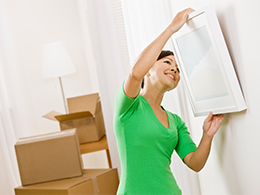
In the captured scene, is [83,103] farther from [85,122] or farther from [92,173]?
[92,173]

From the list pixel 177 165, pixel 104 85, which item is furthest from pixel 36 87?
pixel 177 165

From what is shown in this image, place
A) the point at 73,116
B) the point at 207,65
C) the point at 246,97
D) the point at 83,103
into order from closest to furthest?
the point at 246,97
the point at 207,65
the point at 73,116
the point at 83,103

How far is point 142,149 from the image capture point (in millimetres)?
1256

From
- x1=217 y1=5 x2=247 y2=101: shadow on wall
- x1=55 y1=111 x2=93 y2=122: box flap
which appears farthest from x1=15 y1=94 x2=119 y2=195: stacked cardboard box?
x1=217 y1=5 x2=247 y2=101: shadow on wall

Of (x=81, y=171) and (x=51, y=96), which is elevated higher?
(x=51, y=96)

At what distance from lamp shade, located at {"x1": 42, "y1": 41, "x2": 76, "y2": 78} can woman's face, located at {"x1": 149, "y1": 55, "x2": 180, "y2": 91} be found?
1.98m

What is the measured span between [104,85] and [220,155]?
4.05ft

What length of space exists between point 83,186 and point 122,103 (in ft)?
3.61

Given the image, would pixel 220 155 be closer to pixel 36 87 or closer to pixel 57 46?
pixel 57 46

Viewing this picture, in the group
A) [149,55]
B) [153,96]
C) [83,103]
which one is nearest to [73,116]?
[83,103]

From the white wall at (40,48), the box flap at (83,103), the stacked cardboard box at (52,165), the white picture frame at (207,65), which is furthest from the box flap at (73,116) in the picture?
the white picture frame at (207,65)

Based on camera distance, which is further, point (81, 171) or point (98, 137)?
point (98, 137)

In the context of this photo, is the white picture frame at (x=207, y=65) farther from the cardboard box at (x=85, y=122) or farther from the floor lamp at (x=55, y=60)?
the floor lamp at (x=55, y=60)

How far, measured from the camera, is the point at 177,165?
1674 millimetres
